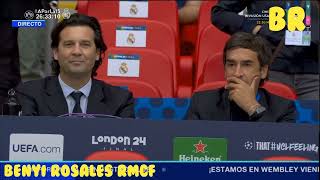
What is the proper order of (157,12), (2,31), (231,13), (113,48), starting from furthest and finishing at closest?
(157,12) < (113,48) < (231,13) < (2,31)

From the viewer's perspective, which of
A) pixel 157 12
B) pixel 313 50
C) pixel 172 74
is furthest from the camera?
pixel 157 12

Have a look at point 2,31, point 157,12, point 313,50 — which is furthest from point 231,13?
point 157,12

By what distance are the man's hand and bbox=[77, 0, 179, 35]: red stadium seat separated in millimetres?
950

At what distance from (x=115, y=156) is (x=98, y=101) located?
0.44 m

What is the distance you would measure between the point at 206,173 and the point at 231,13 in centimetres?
86

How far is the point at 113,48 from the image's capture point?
2.26 metres

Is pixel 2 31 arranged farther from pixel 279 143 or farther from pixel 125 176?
pixel 279 143

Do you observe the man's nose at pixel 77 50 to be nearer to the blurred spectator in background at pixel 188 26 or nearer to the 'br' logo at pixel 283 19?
the 'br' logo at pixel 283 19

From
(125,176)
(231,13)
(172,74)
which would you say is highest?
(231,13)

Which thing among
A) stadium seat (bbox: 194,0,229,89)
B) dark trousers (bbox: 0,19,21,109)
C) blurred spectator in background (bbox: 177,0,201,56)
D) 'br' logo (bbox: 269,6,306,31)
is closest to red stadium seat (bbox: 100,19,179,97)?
stadium seat (bbox: 194,0,229,89)

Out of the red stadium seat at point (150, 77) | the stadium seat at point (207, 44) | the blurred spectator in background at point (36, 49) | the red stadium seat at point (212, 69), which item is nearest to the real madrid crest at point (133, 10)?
the red stadium seat at point (150, 77)

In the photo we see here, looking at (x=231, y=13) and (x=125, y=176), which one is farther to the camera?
(x=231, y=13)

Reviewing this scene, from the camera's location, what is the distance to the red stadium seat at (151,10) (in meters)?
2.91

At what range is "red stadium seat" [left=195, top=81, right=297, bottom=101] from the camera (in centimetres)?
207
